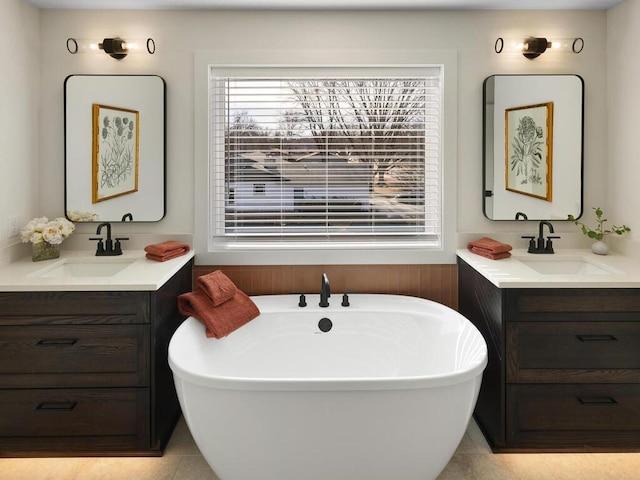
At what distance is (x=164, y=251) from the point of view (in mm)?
2617

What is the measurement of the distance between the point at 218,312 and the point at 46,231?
3.56ft

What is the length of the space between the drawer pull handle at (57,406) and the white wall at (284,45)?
111 centimetres

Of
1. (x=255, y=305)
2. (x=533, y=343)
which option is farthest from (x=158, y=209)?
(x=533, y=343)

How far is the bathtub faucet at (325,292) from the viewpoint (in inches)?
100

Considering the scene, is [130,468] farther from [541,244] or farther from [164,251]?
[541,244]

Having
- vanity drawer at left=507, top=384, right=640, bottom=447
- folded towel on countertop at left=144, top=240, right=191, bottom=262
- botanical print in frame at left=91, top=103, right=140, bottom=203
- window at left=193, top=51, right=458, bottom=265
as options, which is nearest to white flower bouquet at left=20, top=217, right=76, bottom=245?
botanical print in frame at left=91, top=103, right=140, bottom=203

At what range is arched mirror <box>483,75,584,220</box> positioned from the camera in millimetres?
2869

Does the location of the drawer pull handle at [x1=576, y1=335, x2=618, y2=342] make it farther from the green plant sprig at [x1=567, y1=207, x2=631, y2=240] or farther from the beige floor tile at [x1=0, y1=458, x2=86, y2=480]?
the beige floor tile at [x1=0, y1=458, x2=86, y2=480]

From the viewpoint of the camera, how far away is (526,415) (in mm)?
2250

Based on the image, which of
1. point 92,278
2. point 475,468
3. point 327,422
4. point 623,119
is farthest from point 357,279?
point 623,119

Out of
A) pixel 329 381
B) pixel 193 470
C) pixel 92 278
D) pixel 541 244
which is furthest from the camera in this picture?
pixel 541 244

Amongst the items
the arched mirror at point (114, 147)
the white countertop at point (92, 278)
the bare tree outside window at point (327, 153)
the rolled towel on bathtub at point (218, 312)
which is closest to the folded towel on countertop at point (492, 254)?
the bare tree outside window at point (327, 153)

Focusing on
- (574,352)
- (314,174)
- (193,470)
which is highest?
(314,174)

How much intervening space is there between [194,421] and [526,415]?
1.53 m
